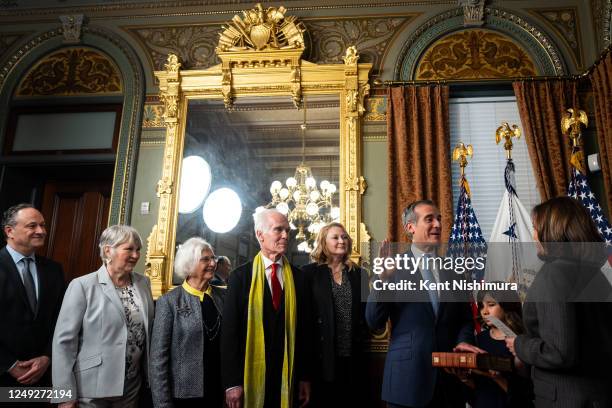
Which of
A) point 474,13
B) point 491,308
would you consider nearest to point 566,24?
point 474,13

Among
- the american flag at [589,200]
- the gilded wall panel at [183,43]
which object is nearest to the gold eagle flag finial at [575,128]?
the american flag at [589,200]

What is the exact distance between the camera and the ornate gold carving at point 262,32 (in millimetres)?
4574

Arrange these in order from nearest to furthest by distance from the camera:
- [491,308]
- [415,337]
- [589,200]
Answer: [415,337]
[491,308]
[589,200]

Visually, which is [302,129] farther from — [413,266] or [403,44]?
[413,266]

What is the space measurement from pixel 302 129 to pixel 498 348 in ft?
9.00

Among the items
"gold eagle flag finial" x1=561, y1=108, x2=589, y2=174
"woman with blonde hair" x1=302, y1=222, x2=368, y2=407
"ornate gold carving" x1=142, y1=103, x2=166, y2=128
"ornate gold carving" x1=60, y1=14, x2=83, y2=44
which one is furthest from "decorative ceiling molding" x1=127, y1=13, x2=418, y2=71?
"woman with blonde hair" x1=302, y1=222, x2=368, y2=407

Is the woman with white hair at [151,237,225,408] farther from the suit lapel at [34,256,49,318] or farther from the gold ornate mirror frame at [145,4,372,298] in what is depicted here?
the gold ornate mirror frame at [145,4,372,298]

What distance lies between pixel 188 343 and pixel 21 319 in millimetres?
904

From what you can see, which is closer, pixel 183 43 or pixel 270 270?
pixel 270 270

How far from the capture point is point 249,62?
4.57m

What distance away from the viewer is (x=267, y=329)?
2330 mm

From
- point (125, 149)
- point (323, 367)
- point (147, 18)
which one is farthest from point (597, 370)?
point (147, 18)

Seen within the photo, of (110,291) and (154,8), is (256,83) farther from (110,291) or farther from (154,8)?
(110,291)

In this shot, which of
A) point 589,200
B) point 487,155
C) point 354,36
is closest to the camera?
point 589,200
